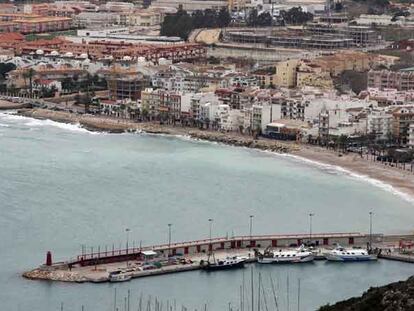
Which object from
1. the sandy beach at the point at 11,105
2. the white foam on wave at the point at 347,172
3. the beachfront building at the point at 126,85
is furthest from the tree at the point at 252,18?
the white foam on wave at the point at 347,172

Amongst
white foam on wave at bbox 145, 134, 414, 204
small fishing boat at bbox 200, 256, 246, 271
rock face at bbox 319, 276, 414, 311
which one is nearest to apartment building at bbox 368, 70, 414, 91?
white foam on wave at bbox 145, 134, 414, 204

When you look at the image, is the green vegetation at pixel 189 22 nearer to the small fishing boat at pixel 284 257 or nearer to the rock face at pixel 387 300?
the small fishing boat at pixel 284 257

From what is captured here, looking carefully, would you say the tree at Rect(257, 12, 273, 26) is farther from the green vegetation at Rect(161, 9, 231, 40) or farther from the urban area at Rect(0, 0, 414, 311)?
the green vegetation at Rect(161, 9, 231, 40)

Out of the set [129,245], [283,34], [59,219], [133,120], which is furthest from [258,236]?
[283,34]

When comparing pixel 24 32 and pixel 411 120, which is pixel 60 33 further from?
pixel 411 120

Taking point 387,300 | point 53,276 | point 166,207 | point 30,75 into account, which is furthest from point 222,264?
point 30,75

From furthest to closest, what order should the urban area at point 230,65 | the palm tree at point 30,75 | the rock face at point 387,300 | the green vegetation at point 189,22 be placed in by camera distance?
the green vegetation at point 189,22 < the palm tree at point 30,75 < the urban area at point 230,65 < the rock face at point 387,300
